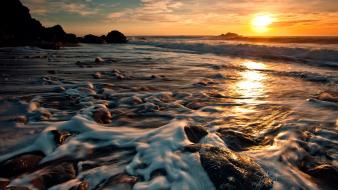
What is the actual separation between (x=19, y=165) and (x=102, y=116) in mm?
1740

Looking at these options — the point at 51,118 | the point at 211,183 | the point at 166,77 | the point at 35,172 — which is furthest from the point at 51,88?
the point at 211,183

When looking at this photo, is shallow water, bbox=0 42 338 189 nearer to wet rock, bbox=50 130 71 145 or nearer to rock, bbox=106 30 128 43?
wet rock, bbox=50 130 71 145

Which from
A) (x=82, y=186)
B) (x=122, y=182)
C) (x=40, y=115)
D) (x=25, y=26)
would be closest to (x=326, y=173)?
(x=122, y=182)

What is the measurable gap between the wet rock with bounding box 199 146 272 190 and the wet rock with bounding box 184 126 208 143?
2.07 feet

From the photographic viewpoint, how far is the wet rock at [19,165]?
2.71 meters

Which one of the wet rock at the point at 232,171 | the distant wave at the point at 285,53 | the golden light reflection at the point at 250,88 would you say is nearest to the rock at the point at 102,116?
the wet rock at the point at 232,171

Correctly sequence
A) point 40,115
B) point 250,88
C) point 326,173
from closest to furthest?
point 326,173 < point 40,115 < point 250,88

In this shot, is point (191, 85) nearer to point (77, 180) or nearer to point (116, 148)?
point (116, 148)

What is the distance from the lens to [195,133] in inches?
149

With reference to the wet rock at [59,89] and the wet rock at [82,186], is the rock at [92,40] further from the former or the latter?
the wet rock at [82,186]

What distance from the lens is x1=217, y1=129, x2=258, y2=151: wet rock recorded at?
3.45 metres

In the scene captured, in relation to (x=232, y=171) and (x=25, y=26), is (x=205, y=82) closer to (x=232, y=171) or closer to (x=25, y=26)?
(x=232, y=171)

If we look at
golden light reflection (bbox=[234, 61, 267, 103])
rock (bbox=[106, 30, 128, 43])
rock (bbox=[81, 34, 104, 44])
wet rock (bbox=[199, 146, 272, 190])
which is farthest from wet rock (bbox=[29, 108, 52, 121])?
rock (bbox=[106, 30, 128, 43])

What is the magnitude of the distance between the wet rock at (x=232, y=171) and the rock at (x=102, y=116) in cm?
195
